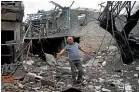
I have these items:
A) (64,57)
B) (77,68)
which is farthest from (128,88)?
(64,57)

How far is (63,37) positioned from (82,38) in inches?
48.7

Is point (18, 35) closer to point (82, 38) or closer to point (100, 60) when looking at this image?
point (100, 60)

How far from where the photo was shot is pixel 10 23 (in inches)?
563

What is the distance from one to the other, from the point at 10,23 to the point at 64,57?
399 centimetres

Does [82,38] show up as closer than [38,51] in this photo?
No

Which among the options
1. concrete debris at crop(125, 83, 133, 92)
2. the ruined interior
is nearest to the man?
the ruined interior

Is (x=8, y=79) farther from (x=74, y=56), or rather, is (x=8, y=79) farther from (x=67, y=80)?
(x=74, y=56)

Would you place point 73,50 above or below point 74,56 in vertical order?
above

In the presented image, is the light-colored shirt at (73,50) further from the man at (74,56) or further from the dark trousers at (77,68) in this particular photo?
the dark trousers at (77,68)

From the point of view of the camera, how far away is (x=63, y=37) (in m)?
21.1

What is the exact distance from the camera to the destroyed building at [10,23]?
13617mm

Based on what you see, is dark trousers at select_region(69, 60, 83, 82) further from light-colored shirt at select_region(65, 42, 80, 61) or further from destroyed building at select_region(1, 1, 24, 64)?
destroyed building at select_region(1, 1, 24, 64)

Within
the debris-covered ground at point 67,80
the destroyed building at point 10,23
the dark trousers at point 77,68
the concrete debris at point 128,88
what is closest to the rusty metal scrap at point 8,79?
the debris-covered ground at point 67,80

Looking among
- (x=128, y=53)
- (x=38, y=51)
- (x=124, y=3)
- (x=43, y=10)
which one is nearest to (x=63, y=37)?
(x=38, y=51)
